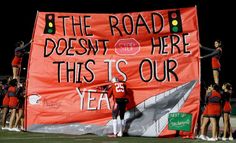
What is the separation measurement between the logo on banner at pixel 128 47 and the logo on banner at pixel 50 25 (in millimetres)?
1997

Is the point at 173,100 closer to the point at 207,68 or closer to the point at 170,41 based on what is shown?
the point at 170,41

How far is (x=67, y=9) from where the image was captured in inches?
883

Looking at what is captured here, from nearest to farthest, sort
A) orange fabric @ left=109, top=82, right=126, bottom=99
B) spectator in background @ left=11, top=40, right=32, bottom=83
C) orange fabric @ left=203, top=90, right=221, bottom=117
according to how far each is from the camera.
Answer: orange fabric @ left=203, top=90, right=221, bottom=117, orange fabric @ left=109, top=82, right=126, bottom=99, spectator in background @ left=11, top=40, right=32, bottom=83

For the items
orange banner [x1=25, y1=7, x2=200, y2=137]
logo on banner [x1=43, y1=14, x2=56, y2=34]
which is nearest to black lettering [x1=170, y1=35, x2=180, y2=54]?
orange banner [x1=25, y1=7, x2=200, y2=137]

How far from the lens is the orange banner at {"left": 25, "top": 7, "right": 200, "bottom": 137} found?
1253cm

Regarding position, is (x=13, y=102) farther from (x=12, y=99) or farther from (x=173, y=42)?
(x=173, y=42)

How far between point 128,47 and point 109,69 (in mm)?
819

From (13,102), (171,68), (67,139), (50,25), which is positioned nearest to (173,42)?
(171,68)

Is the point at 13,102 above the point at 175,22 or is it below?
below

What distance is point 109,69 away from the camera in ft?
42.6

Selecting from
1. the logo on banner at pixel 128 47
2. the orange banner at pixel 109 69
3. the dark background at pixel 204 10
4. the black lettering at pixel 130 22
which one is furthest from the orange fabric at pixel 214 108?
the dark background at pixel 204 10

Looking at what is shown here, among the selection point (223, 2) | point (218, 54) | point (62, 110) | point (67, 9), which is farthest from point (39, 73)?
point (223, 2)

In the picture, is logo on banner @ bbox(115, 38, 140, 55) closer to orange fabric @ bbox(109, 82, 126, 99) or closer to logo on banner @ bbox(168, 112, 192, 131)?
orange fabric @ bbox(109, 82, 126, 99)

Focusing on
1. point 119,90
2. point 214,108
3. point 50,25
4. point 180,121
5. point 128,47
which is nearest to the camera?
point 214,108
